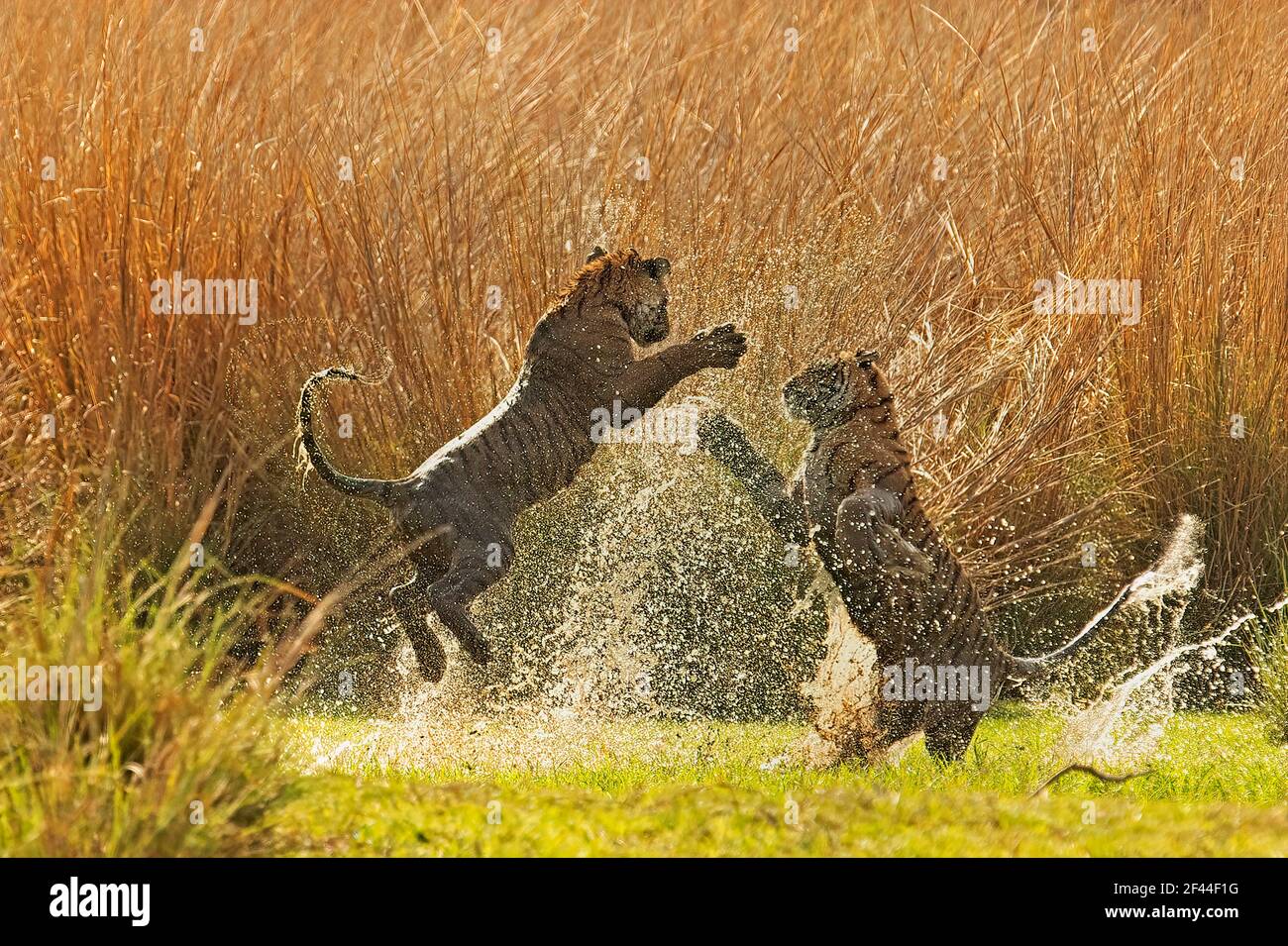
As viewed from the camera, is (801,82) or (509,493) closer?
(509,493)

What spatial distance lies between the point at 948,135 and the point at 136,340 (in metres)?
4.54

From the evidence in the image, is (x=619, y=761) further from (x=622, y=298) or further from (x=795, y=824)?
(x=622, y=298)

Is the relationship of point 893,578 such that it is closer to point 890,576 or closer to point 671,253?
point 890,576

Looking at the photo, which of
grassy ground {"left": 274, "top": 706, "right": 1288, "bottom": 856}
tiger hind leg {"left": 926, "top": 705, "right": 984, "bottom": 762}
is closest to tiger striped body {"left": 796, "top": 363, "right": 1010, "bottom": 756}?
tiger hind leg {"left": 926, "top": 705, "right": 984, "bottom": 762}

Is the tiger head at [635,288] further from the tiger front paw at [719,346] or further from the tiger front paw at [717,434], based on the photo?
the tiger front paw at [717,434]

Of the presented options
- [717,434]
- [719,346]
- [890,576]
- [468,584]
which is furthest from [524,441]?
[890,576]

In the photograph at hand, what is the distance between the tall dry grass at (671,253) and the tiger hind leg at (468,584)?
1.46 metres

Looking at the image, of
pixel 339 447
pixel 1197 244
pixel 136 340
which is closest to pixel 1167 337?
pixel 1197 244

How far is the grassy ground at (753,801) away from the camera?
5.27 m

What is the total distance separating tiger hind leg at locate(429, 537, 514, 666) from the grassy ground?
48cm

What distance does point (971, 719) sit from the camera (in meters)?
6.59

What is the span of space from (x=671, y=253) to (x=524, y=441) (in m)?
2.09

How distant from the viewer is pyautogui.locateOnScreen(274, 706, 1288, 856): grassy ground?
5.27m

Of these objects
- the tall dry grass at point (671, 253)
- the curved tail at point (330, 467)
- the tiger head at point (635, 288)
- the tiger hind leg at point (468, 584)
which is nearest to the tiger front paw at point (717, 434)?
the tiger head at point (635, 288)
